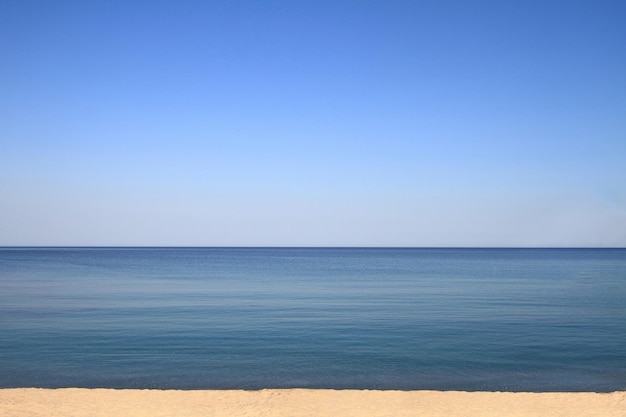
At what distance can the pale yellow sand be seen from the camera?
13.1 metres

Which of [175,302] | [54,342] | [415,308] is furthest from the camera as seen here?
[175,302]

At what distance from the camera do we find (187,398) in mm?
14352

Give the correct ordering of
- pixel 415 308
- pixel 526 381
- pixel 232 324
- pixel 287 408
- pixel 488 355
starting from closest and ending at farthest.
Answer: pixel 287 408
pixel 526 381
pixel 488 355
pixel 232 324
pixel 415 308

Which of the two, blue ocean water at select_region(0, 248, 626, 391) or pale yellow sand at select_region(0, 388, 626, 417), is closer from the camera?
pale yellow sand at select_region(0, 388, 626, 417)

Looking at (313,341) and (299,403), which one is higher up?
(299,403)

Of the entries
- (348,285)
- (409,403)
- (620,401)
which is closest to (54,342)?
(409,403)

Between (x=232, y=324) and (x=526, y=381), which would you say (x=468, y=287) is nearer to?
(x=232, y=324)

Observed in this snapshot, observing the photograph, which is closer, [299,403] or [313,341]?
[299,403]

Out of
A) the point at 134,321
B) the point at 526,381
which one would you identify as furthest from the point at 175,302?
the point at 526,381

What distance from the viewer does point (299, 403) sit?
1379 cm

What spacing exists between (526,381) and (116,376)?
12.3 meters

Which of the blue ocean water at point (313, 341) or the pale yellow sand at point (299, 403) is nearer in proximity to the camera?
the pale yellow sand at point (299, 403)

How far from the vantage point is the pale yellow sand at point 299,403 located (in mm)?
13141

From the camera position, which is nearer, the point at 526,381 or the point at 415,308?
the point at 526,381
